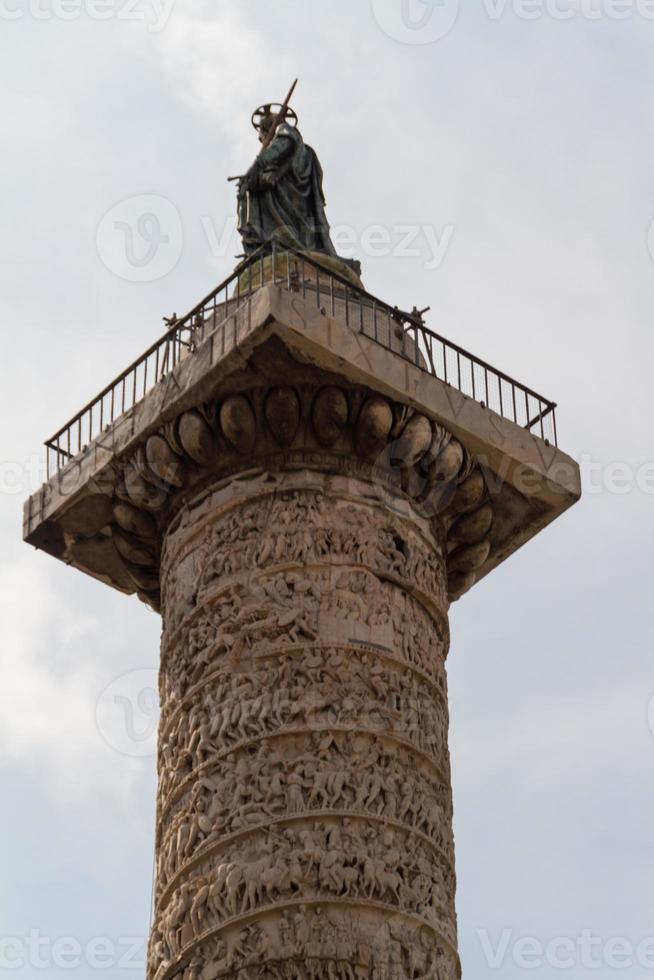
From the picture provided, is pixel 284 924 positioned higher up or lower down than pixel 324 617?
lower down

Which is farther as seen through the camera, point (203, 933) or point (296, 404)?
point (296, 404)

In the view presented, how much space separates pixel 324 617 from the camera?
11844 mm

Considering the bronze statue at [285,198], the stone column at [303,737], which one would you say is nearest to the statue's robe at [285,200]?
the bronze statue at [285,198]

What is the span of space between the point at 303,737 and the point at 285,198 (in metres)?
3.79

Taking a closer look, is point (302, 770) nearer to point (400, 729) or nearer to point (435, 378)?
point (400, 729)

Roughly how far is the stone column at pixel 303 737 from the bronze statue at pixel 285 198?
1996mm

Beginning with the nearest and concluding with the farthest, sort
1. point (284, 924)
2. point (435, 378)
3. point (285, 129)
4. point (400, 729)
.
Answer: point (284, 924)
point (400, 729)
point (435, 378)
point (285, 129)

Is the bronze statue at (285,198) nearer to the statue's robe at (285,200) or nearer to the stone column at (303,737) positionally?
the statue's robe at (285,200)

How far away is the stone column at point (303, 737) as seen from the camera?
36.3 feet

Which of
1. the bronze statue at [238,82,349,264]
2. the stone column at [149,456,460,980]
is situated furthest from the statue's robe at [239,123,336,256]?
the stone column at [149,456,460,980]

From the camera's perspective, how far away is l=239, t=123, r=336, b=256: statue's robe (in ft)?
45.8

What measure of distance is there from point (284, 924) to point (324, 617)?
1.56 meters

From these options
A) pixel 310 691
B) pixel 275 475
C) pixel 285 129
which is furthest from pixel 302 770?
pixel 285 129

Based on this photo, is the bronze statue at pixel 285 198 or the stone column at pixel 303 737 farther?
the bronze statue at pixel 285 198
